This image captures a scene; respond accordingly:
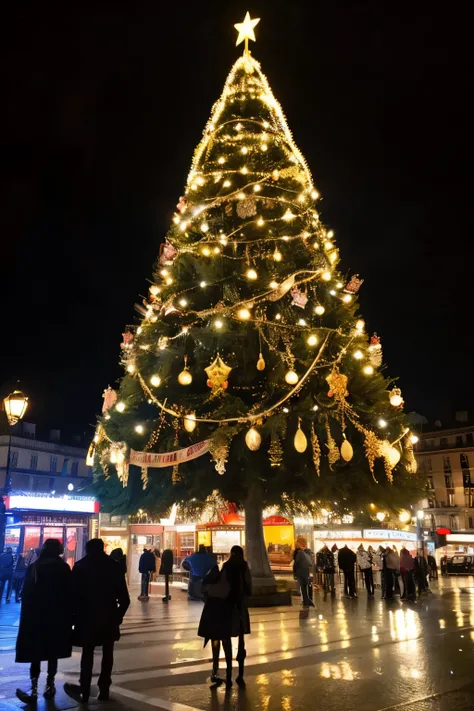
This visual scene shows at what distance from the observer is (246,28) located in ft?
61.4

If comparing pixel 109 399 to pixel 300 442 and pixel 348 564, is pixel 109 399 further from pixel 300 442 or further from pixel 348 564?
pixel 348 564

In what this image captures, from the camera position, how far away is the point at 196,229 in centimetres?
1677

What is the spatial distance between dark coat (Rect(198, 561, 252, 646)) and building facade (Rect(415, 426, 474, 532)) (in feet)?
231

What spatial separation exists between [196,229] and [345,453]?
8.03 m

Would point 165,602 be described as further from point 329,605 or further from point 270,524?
point 270,524

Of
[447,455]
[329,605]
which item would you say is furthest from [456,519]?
[329,605]

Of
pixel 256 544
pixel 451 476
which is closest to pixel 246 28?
pixel 256 544

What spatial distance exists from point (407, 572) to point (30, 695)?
533 inches

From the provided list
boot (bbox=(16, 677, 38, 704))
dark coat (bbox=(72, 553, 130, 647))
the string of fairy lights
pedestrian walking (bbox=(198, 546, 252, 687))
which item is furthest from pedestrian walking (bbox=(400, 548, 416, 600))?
boot (bbox=(16, 677, 38, 704))

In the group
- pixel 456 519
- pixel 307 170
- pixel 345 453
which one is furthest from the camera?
pixel 456 519

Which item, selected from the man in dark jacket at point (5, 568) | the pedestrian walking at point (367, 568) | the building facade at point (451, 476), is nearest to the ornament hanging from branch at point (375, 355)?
the pedestrian walking at point (367, 568)

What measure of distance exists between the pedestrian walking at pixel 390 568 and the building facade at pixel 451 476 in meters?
58.5

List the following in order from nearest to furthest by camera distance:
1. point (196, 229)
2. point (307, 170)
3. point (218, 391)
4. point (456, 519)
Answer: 1. point (218, 391)
2. point (196, 229)
3. point (307, 170)
4. point (456, 519)

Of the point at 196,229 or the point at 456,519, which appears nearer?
the point at 196,229
